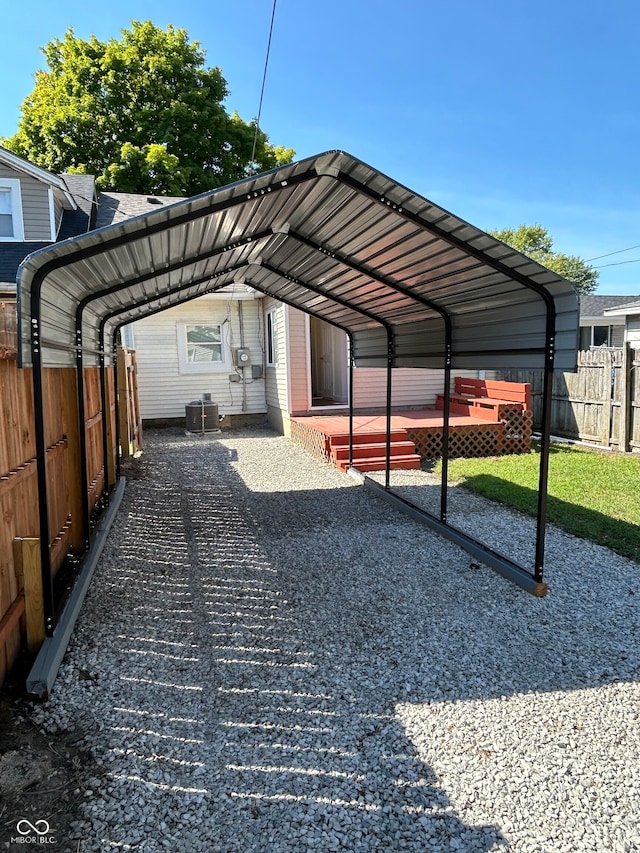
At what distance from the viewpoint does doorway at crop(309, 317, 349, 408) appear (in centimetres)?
1311

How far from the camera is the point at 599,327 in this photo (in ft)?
73.7

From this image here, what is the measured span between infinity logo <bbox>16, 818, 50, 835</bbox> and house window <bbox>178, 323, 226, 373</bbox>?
12284mm

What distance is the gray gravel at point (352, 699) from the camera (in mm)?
2051

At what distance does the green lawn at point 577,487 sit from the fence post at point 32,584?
4727mm

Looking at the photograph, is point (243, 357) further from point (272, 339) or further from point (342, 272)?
point (342, 272)

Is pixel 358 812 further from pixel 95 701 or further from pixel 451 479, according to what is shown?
pixel 451 479

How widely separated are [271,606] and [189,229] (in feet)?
9.65

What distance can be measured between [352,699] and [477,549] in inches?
96.3

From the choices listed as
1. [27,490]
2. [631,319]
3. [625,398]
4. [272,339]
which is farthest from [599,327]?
[27,490]

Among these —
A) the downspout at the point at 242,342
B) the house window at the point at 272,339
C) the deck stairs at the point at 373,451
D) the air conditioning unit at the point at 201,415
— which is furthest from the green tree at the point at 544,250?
the deck stairs at the point at 373,451

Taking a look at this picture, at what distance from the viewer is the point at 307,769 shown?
233 centimetres

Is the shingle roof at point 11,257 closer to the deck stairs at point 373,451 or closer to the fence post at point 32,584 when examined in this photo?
the deck stairs at point 373,451

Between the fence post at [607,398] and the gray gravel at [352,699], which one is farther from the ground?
the fence post at [607,398]

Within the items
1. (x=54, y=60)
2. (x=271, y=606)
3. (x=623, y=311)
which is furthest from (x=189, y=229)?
(x=54, y=60)
